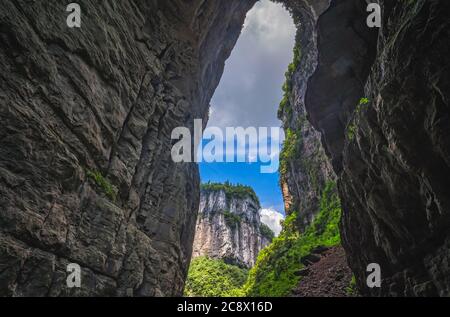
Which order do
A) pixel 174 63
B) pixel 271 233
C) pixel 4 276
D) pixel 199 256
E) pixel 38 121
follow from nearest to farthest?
pixel 4 276, pixel 38 121, pixel 174 63, pixel 199 256, pixel 271 233

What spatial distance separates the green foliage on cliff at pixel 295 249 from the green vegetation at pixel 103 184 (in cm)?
1688

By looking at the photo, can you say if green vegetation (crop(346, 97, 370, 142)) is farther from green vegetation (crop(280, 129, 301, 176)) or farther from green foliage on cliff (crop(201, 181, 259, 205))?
green foliage on cliff (crop(201, 181, 259, 205))

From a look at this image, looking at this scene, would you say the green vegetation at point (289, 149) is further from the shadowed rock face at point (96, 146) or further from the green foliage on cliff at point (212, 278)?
the shadowed rock face at point (96, 146)

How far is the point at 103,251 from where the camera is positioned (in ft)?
35.9

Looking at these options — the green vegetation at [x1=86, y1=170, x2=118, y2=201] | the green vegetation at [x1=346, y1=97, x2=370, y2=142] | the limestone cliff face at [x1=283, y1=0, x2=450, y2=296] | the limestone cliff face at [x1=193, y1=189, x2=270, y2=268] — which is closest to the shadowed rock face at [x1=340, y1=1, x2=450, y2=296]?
the limestone cliff face at [x1=283, y1=0, x2=450, y2=296]

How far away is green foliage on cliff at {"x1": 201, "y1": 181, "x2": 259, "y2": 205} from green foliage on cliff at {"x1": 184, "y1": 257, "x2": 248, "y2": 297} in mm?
23103

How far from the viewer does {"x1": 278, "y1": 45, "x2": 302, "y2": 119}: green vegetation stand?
4356 cm

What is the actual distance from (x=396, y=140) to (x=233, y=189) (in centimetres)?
8832

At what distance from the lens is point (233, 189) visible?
320 feet

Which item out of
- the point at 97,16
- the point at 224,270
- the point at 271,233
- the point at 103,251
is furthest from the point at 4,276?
the point at 271,233

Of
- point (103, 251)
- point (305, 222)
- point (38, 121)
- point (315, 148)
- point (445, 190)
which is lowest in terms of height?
point (103, 251)
